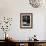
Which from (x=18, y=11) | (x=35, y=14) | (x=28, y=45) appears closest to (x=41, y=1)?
(x=35, y=14)

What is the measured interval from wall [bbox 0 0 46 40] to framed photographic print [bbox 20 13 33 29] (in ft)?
0.33

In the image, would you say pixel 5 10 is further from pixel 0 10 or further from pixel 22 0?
pixel 22 0

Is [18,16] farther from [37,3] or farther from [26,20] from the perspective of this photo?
[37,3]

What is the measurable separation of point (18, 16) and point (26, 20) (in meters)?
0.30

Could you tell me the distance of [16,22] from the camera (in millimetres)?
4578

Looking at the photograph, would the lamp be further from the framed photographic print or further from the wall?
the framed photographic print

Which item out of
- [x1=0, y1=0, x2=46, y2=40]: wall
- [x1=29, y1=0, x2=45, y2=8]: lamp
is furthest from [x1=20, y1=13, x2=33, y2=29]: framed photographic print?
[x1=29, y1=0, x2=45, y2=8]: lamp

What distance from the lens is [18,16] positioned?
15.0 feet

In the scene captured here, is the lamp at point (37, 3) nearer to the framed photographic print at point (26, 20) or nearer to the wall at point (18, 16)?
the wall at point (18, 16)

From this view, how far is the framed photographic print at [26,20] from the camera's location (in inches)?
180

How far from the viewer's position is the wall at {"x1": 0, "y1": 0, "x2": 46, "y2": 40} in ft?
14.9

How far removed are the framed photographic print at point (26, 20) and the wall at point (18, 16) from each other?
0.10 meters

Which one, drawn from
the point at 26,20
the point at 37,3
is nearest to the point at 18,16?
the point at 26,20

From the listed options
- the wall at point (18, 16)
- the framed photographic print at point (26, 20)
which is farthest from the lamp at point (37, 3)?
the framed photographic print at point (26, 20)
